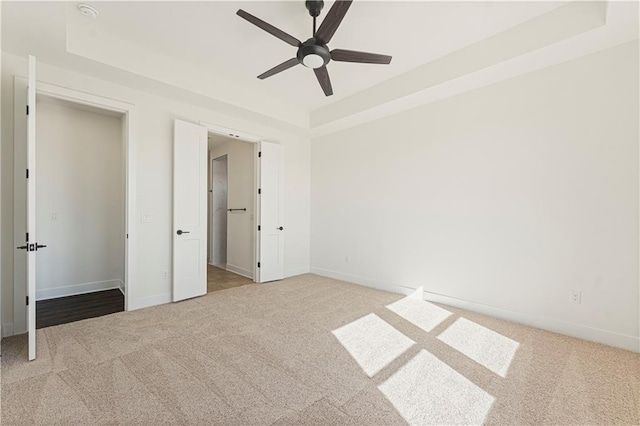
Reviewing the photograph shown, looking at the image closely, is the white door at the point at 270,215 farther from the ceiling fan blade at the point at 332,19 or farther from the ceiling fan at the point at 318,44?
the ceiling fan blade at the point at 332,19

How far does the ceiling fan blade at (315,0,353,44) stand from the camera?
1907 mm

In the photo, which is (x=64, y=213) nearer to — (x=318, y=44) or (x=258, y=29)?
(x=258, y=29)

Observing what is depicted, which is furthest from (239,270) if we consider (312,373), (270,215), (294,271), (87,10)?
(87,10)

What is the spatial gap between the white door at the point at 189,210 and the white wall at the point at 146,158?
101 millimetres

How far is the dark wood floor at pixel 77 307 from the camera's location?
3158mm

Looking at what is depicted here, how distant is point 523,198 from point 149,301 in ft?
15.0

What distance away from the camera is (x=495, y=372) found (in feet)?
6.93

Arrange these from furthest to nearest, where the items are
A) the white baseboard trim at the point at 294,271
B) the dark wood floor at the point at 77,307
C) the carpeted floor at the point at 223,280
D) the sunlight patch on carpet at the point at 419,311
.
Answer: the white baseboard trim at the point at 294,271 < the carpeted floor at the point at 223,280 < the dark wood floor at the point at 77,307 < the sunlight patch on carpet at the point at 419,311

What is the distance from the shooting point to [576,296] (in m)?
2.75

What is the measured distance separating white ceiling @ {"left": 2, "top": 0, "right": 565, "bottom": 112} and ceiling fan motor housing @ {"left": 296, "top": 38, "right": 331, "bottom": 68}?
1.33ft

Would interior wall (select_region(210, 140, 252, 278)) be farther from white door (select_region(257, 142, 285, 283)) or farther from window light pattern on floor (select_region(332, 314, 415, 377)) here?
window light pattern on floor (select_region(332, 314, 415, 377))

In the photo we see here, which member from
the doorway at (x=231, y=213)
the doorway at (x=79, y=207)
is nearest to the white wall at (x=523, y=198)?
the doorway at (x=231, y=213)

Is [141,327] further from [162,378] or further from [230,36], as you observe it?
[230,36]

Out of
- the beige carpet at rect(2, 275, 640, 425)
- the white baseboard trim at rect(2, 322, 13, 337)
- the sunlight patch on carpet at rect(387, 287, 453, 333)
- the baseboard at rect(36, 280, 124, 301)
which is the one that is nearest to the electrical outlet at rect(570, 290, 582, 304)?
the beige carpet at rect(2, 275, 640, 425)
